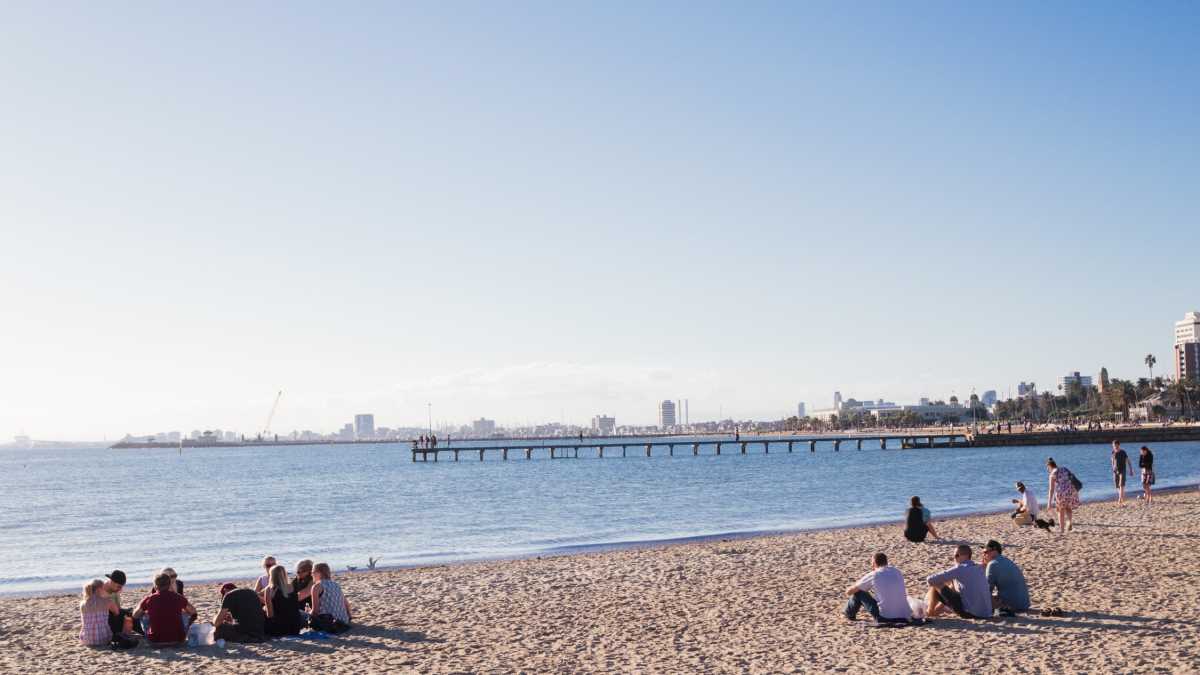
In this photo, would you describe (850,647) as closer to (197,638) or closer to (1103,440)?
(197,638)

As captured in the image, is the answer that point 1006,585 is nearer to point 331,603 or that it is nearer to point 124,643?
point 331,603

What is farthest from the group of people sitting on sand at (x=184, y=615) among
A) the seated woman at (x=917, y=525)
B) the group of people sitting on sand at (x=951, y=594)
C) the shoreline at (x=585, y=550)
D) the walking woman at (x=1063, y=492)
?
the walking woman at (x=1063, y=492)

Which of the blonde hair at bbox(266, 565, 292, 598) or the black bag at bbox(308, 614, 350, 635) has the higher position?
the blonde hair at bbox(266, 565, 292, 598)

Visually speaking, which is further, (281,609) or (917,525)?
(917,525)

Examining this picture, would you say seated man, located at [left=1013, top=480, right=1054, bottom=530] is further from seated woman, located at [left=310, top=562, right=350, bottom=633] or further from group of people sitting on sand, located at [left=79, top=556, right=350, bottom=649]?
group of people sitting on sand, located at [left=79, top=556, right=350, bottom=649]

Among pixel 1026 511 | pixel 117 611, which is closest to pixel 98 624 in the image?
pixel 117 611

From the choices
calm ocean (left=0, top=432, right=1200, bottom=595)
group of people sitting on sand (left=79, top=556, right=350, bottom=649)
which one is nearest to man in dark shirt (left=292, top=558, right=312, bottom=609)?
group of people sitting on sand (left=79, top=556, right=350, bottom=649)

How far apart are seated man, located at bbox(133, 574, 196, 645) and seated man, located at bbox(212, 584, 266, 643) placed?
1.39ft

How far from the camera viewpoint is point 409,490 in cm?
5841

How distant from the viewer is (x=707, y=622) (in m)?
12.7

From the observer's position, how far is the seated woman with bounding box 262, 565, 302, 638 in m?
12.2

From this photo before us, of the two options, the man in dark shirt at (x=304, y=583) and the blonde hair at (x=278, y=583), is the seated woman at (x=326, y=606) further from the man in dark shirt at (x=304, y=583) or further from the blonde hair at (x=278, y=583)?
the blonde hair at (x=278, y=583)

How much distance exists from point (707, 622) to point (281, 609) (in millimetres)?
5437

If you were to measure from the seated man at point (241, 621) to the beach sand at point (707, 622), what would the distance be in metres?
0.21
